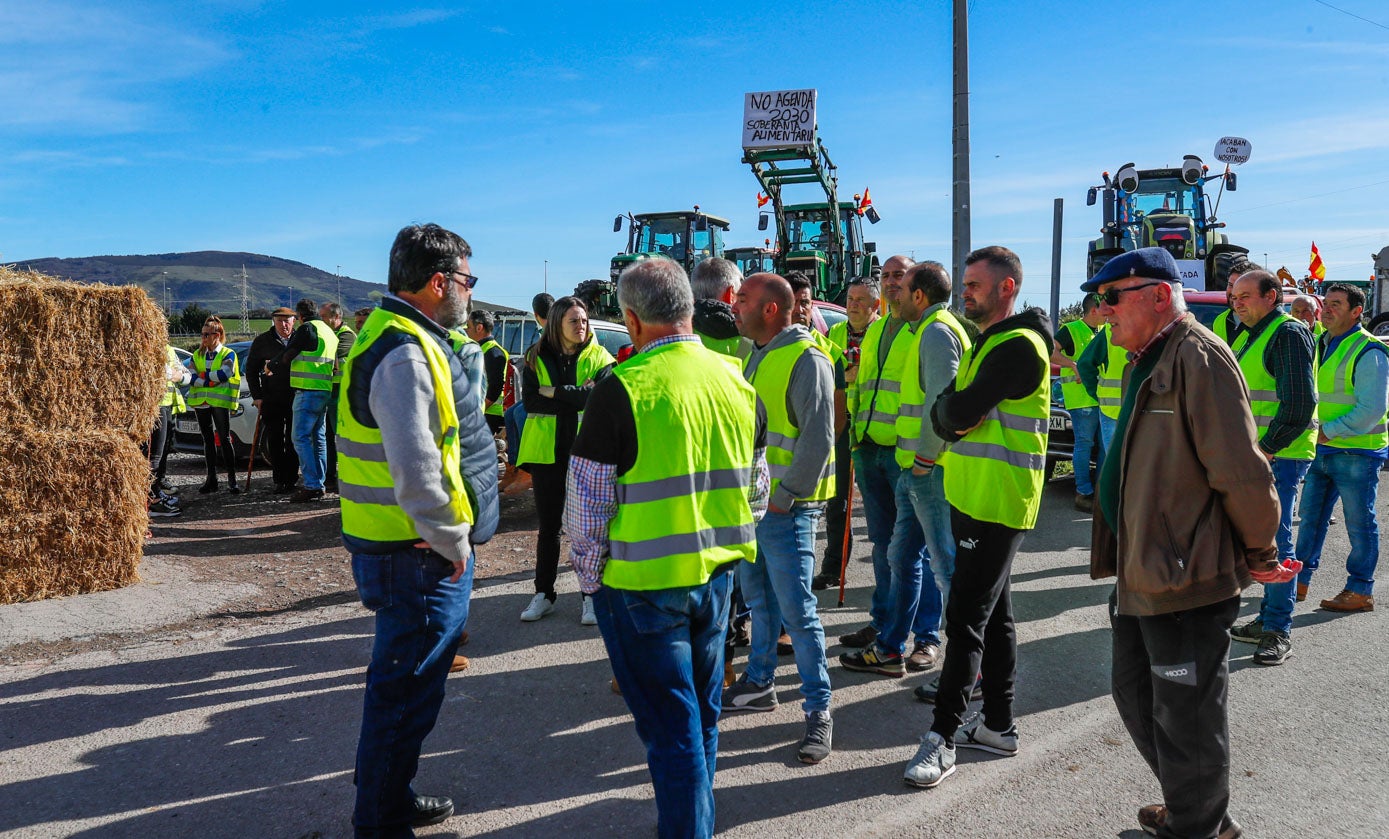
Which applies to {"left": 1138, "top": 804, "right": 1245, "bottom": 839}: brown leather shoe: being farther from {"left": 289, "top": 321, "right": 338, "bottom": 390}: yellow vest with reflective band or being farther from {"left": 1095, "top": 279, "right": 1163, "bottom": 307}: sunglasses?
{"left": 289, "top": 321, "right": 338, "bottom": 390}: yellow vest with reflective band

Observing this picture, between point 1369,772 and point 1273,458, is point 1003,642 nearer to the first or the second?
point 1369,772

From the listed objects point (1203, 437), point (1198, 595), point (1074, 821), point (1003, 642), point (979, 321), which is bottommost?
point (1074, 821)

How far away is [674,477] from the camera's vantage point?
271 cm

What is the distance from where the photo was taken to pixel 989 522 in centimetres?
361

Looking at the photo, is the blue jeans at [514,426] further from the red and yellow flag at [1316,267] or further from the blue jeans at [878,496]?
the red and yellow flag at [1316,267]

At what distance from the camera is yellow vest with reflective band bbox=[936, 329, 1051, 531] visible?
11.8 ft

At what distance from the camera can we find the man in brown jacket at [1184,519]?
9.07 ft

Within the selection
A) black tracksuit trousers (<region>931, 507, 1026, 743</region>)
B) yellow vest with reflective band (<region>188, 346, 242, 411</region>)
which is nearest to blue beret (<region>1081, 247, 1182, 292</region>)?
black tracksuit trousers (<region>931, 507, 1026, 743</region>)

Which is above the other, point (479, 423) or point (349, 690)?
point (479, 423)

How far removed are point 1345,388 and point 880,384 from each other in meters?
3.10

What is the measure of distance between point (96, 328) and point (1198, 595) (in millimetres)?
6491

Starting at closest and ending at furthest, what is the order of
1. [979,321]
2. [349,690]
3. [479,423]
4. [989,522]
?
[479,423]
[989,522]
[979,321]
[349,690]

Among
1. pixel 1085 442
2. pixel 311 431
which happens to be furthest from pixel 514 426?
pixel 1085 442

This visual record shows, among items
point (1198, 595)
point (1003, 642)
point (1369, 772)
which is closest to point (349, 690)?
point (1003, 642)
